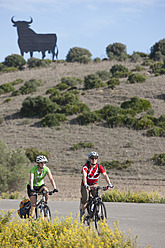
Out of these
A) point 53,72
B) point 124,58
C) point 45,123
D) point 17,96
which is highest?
point 124,58

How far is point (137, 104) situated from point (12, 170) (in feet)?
61.5

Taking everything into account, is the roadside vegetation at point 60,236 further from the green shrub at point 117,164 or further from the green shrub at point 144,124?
the green shrub at point 144,124

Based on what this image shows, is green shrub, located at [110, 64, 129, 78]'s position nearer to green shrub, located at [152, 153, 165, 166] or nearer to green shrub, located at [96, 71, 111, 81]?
green shrub, located at [96, 71, 111, 81]

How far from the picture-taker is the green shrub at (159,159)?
26.3 meters

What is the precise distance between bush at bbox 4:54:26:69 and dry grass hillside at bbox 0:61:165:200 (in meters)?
25.9

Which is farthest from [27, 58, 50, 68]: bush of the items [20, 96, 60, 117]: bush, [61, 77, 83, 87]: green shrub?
[20, 96, 60, 117]: bush

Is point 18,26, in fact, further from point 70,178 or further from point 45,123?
point 70,178

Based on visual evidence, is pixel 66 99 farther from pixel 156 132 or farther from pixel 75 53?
pixel 75 53

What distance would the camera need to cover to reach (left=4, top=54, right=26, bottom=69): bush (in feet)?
242

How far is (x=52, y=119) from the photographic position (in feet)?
120

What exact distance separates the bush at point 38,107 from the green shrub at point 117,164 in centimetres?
1323

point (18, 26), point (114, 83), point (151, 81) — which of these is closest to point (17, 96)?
point (114, 83)

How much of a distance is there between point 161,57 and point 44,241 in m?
65.7

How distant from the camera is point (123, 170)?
2614 centimetres
